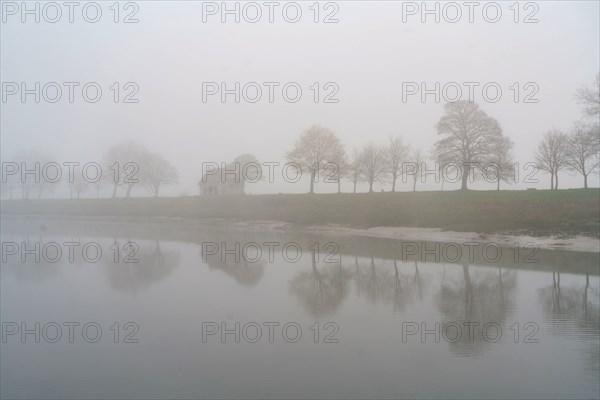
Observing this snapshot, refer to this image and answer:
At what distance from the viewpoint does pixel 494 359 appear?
7641 millimetres

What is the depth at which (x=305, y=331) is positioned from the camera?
9305 mm

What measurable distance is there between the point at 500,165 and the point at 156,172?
43637mm

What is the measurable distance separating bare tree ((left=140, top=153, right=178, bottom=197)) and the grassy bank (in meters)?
4.68

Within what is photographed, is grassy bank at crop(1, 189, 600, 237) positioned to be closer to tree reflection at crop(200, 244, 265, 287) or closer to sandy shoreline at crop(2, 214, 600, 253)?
sandy shoreline at crop(2, 214, 600, 253)

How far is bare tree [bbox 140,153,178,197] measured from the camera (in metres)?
66.7

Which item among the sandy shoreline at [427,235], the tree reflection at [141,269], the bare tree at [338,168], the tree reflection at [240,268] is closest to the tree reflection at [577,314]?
the tree reflection at [240,268]

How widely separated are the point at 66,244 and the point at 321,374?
22.9m

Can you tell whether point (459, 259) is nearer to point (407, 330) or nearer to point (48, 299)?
point (407, 330)

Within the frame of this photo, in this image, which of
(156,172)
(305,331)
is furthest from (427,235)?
(156,172)

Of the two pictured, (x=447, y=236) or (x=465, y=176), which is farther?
(x=465, y=176)

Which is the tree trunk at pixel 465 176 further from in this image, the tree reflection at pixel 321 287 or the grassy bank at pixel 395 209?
the tree reflection at pixel 321 287

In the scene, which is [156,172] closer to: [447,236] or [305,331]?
[447,236]

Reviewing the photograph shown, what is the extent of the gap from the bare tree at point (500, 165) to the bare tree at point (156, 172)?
138 ft

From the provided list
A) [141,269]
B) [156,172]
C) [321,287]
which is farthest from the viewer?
[156,172]
